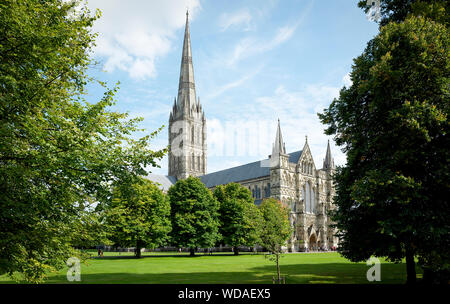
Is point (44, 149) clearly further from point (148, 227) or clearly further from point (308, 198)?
point (308, 198)

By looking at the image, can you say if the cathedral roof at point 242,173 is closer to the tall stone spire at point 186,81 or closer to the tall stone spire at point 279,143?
the tall stone spire at point 279,143

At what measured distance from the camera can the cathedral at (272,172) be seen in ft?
226

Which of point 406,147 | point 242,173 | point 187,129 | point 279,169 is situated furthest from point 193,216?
point 187,129

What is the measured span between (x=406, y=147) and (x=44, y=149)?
12.4 metres

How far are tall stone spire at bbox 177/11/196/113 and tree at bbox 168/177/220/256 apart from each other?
5321 cm

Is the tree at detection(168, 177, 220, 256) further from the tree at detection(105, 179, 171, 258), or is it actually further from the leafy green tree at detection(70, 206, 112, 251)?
the leafy green tree at detection(70, 206, 112, 251)

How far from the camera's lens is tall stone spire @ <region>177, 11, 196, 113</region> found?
104000mm

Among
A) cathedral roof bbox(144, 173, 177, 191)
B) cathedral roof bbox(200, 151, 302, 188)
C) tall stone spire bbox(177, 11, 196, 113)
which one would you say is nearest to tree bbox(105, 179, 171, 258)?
cathedral roof bbox(200, 151, 302, 188)

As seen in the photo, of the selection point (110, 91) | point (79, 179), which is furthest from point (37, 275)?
point (110, 91)

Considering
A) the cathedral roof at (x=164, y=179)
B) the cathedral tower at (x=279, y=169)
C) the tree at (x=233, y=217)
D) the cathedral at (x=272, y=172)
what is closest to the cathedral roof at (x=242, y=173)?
the cathedral at (x=272, y=172)

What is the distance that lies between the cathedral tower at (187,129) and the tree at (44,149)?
296 ft

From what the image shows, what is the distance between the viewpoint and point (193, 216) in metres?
49.8

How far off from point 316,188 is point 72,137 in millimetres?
71037

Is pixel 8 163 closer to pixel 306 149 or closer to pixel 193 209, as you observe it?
pixel 193 209
